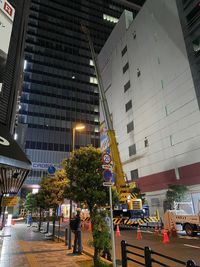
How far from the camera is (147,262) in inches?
215

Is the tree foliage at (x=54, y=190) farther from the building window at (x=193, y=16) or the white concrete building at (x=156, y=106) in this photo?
the building window at (x=193, y=16)

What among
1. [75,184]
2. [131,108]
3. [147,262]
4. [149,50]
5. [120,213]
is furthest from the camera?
[131,108]

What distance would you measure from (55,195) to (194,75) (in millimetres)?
22150

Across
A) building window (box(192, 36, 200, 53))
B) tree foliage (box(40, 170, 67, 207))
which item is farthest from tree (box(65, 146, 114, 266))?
building window (box(192, 36, 200, 53))

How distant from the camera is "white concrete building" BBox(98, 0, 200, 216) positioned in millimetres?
29000

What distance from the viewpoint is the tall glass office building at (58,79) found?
68.5m

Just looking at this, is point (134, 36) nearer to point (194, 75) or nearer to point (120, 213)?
point (194, 75)

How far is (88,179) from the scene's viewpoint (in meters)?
10.3

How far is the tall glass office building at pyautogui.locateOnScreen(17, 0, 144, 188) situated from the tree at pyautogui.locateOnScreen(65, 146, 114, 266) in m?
52.6

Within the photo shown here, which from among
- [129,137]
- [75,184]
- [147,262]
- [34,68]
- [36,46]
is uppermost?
[36,46]

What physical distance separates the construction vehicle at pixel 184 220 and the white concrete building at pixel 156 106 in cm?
771

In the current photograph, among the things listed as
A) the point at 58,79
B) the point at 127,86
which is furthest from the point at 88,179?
the point at 58,79

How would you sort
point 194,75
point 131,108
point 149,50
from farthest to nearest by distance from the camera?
point 131,108 < point 149,50 < point 194,75

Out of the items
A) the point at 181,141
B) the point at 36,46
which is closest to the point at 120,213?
the point at 181,141
